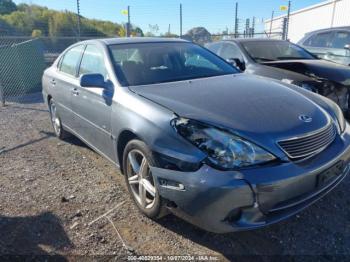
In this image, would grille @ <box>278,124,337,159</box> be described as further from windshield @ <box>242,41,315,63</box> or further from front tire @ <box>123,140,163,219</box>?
windshield @ <box>242,41,315,63</box>

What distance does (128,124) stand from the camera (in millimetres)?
2840

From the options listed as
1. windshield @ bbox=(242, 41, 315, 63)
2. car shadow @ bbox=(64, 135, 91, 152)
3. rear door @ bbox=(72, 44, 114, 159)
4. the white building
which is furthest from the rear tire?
the white building

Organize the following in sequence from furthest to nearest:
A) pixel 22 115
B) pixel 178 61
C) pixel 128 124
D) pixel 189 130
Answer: pixel 22 115 → pixel 178 61 → pixel 128 124 → pixel 189 130

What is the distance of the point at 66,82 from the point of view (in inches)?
172

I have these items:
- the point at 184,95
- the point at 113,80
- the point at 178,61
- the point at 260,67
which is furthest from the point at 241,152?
the point at 260,67

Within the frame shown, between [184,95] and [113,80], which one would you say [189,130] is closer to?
[184,95]

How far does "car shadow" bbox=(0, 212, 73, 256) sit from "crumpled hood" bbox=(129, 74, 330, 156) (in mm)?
1429

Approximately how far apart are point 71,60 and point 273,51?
3.91m

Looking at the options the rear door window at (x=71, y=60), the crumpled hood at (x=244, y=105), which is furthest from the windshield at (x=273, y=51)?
the rear door window at (x=71, y=60)

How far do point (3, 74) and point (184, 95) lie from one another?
7.91 meters

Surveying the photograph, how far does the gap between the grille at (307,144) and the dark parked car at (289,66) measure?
2.46 metres

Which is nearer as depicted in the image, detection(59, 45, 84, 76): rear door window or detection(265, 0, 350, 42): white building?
detection(59, 45, 84, 76): rear door window

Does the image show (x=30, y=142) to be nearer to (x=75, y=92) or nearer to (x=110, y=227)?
(x=75, y=92)

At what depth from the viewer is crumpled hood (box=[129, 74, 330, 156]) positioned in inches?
93.4
